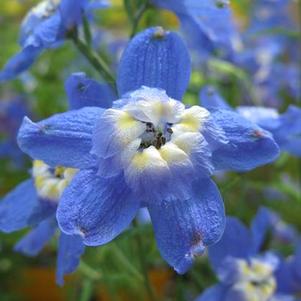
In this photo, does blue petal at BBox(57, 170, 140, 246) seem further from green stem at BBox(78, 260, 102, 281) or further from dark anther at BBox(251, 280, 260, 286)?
green stem at BBox(78, 260, 102, 281)

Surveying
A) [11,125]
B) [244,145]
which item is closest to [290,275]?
[244,145]

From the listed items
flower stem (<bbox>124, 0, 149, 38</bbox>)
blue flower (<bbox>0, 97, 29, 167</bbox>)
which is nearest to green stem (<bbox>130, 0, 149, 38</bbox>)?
flower stem (<bbox>124, 0, 149, 38</bbox>)

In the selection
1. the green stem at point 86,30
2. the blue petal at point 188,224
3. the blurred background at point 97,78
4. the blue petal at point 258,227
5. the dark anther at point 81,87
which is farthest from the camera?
the blurred background at point 97,78

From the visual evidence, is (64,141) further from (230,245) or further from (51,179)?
(230,245)

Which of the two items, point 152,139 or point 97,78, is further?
point 97,78

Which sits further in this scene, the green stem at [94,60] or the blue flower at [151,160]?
the green stem at [94,60]

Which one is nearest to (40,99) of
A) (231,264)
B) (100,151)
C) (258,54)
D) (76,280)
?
(76,280)

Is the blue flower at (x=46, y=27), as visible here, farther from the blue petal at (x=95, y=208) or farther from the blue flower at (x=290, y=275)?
the blue flower at (x=290, y=275)

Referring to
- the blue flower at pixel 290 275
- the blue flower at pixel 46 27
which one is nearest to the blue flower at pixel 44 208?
the blue flower at pixel 46 27
